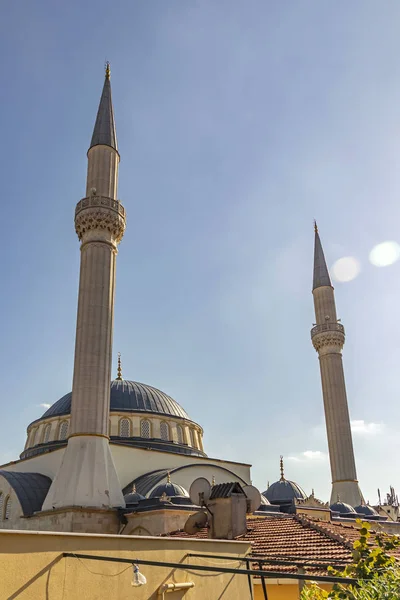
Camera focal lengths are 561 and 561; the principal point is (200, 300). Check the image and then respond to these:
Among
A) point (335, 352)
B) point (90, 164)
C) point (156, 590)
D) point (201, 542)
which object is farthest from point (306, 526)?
point (335, 352)

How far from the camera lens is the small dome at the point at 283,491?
26072 millimetres

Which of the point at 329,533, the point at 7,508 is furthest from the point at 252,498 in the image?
the point at 7,508

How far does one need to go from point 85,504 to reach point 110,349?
519 centimetres

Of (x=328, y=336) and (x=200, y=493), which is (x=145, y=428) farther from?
(x=200, y=493)

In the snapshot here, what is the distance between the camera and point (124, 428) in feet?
78.3

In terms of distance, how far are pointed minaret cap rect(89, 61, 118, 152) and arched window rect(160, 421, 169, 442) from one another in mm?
11992

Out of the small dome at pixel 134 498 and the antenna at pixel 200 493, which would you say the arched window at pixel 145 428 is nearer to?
the small dome at pixel 134 498

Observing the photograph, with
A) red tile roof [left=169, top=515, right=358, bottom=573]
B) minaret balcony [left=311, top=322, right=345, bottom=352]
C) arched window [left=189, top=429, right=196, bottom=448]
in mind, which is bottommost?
red tile roof [left=169, top=515, right=358, bottom=573]

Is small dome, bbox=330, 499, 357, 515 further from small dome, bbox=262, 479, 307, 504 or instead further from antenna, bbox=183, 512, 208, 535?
antenna, bbox=183, 512, 208, 535

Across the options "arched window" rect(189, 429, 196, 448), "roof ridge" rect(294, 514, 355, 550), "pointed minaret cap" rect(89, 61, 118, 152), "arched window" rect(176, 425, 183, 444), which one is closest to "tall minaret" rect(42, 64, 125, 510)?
"pointed minaret cap" rect(89, 61, 118, 152)

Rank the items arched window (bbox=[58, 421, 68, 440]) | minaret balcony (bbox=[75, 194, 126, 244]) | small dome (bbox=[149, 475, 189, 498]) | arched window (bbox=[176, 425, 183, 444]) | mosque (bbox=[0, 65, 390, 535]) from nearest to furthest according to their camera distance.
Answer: mosque (bbox=[0, 65, 390, 535]) → small dome (bbox=[149, 475, 189, 498]) → minaret balcony (bbox=[75, 194, 126, 244]) → arched window (bbox=[58, 421, 68, 440]) → arched window (bbox=[176, 425, 183, 444])

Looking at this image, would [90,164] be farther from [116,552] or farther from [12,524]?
[116,552]

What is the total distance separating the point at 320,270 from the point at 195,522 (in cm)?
2362

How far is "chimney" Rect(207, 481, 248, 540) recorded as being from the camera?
10227mm
